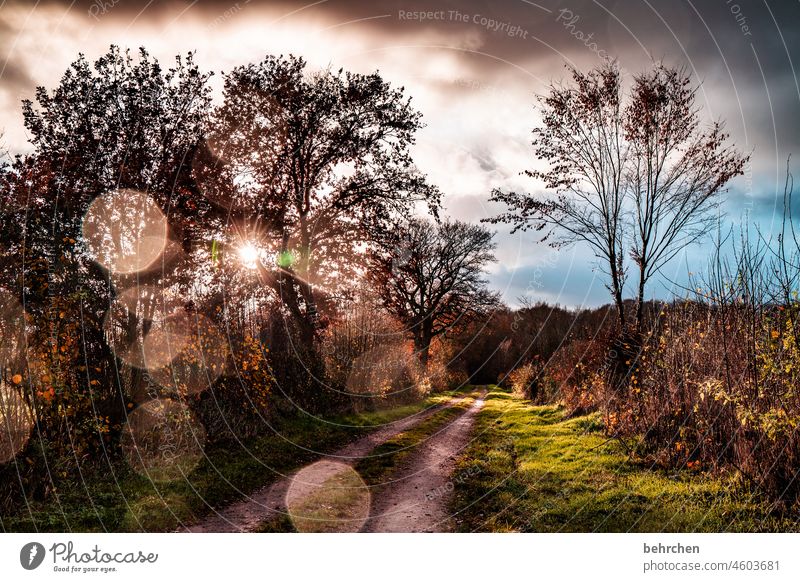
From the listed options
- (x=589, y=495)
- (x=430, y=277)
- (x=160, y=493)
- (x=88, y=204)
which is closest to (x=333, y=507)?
(x=160, y=493)

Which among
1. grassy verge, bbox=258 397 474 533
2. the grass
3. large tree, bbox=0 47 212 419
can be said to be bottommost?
grassy verge, bbox=258 397 474 533

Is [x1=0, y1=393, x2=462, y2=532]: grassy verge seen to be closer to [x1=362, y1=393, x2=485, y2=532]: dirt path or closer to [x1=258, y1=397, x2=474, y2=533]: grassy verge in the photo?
[x1=258, y1=397, x2=474, y2=533]: grassy verge

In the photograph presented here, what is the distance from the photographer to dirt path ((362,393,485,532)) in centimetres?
664

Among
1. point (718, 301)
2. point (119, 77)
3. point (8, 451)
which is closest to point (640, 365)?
point (718, 301)

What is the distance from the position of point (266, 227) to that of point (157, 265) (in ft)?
20.1

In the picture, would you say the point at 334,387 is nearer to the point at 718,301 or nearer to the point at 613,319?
the point at 613,319

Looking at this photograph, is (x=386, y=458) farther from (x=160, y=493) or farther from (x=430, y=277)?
(x=430, y=277)

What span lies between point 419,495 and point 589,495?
2838 mm

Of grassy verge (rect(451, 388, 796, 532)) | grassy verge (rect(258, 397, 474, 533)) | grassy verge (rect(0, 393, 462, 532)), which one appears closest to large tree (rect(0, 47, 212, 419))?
grassy verge (rect(0, 393, 462, 532))

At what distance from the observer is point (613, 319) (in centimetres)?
1386
